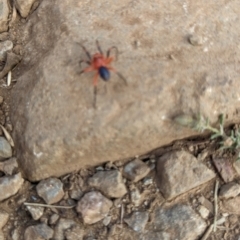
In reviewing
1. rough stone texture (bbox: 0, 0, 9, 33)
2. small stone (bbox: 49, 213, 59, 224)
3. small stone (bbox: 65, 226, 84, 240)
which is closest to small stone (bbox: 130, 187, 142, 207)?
small stone (bbox: 65, 226, 84, 240)

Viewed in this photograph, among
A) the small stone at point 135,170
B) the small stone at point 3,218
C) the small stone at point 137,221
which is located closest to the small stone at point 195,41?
the small stone at point 135,170

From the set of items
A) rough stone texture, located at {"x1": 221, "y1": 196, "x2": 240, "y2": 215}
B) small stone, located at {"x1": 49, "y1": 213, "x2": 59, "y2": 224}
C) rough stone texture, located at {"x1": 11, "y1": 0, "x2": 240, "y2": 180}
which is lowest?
rough stone texture, located at {"x1": 221, "y1": 196, "x2": 240, "y2": 215}

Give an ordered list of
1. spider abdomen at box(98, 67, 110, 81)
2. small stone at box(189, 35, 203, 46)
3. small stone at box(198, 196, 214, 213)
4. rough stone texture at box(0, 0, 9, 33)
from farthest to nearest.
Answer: rough stone texture at box(0, 0, 9, 33) < small stone at box(189, 35, 203, 46) < small stone at box(198, 196, 214, 213) < spider abdomen at box(98, 67, 110, 81)

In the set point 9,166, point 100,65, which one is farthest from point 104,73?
point 9,166

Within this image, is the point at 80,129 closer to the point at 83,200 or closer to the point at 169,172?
the point at 83,200

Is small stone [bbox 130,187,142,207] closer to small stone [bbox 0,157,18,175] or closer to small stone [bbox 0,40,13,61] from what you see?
small stone [bbox 0,157,18,175]

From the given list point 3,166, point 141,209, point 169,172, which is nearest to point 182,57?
point 169,172
